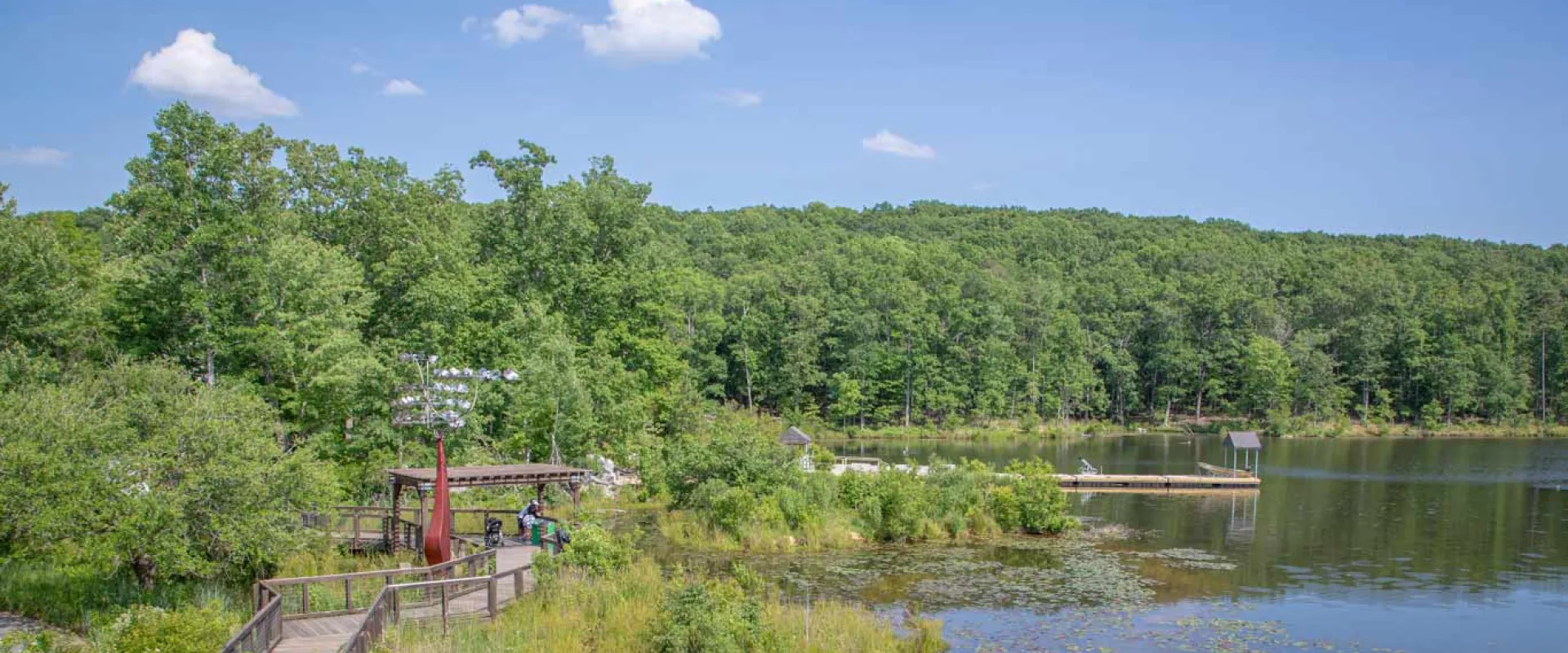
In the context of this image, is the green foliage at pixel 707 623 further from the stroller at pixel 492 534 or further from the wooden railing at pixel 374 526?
the wooden railing at pixel 374 526

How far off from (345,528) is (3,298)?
1683 centimetres

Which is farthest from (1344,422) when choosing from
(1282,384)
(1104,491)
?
(1104,491)

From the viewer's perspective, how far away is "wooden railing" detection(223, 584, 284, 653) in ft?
41.8

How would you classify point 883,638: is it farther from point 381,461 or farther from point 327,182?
point 327,182

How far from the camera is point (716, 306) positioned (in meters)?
79.6

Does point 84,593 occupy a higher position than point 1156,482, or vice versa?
point 1156,482

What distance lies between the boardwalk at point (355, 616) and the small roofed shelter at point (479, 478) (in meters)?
4.60

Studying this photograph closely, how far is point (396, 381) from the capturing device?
32.7 m

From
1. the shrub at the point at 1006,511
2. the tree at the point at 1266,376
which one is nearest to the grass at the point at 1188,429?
the tree at the point at 1266,376

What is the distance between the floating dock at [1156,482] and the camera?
146 ft

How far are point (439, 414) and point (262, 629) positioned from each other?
966cm

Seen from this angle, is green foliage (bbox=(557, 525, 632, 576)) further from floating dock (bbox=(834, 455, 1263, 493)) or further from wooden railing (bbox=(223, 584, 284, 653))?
floating dock (bbox=(834, 455, 1263, 493))

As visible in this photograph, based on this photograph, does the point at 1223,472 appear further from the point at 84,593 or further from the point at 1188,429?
the point at 84,593

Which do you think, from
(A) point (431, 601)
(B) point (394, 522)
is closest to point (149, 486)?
(A) point (431, 601)
